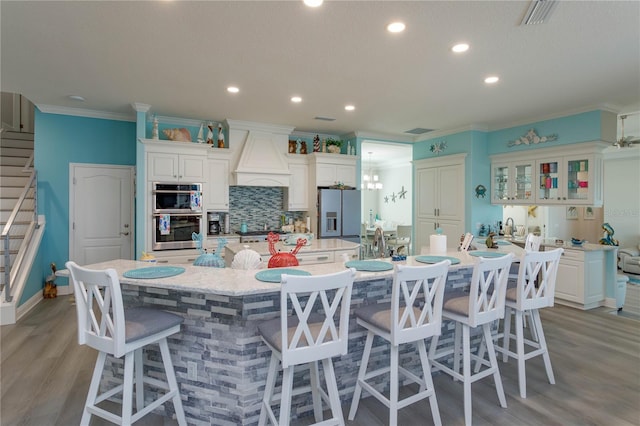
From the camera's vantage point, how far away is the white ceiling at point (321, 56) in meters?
2.44

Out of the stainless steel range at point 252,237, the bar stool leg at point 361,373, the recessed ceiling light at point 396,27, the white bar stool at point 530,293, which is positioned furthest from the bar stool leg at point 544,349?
the stainless steel range at point 252,237

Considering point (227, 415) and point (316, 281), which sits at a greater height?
point (316, 281)

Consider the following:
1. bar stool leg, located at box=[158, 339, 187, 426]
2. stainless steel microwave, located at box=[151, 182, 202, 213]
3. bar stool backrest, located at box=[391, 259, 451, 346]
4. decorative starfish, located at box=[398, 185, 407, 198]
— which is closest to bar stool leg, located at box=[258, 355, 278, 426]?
bar stool leg, located at box=[158, 339, 187, 426]

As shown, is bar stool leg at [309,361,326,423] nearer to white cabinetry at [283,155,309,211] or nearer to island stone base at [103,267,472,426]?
island stone base at [103,267,472,426]

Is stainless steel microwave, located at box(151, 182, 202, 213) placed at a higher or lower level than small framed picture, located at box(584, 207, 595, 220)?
higher

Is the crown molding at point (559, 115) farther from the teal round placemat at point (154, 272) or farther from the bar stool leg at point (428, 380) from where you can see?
the teal round placemat at point (154, 272)

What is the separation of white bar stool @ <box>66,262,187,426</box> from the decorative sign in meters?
5.50

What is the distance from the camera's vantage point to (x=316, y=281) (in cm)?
167

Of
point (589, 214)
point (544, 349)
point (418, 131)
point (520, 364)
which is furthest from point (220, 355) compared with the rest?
point (589, 214)

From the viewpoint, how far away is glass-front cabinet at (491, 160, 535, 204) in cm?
550

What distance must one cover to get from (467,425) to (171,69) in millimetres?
3831

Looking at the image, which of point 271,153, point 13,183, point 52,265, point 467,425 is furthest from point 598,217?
point 13,183

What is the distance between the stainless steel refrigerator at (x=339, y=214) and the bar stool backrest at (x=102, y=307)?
420 centimetres

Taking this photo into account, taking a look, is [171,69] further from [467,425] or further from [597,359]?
[597,359]
